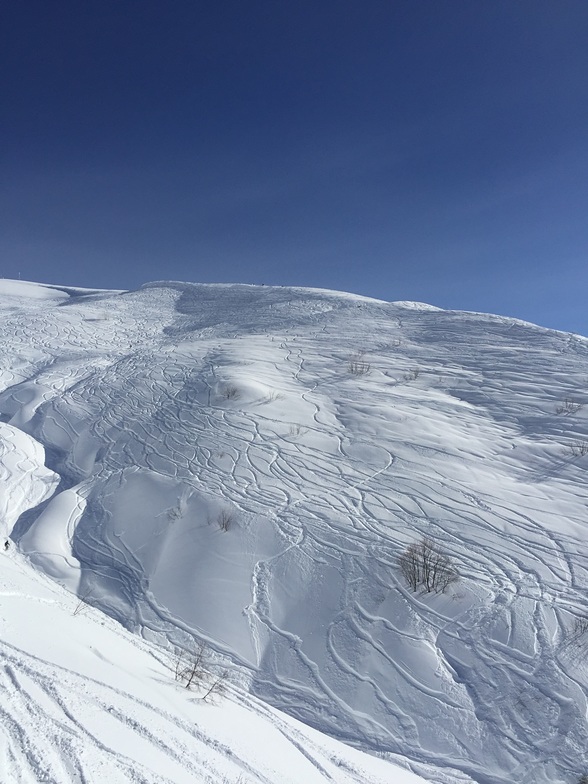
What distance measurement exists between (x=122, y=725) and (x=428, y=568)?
10.7 ft

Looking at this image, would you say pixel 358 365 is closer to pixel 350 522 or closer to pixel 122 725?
Answer: pixel 350 522

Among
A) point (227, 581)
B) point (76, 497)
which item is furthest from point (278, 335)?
point (227, 581)

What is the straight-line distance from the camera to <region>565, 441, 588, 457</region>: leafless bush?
763 centimetres

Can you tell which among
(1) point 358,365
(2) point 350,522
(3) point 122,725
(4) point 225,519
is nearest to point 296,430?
(4) point 225,519

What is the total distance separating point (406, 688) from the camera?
423 centimetres

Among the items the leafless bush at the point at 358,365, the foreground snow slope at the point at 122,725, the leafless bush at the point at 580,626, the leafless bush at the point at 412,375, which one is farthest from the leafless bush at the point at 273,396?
the leafless bush at the point at 580,626

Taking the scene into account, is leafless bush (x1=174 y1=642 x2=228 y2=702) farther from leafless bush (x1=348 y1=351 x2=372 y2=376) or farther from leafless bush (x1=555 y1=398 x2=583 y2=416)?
leafless bush (x1=348 y1=351 x2=372 y2=376)

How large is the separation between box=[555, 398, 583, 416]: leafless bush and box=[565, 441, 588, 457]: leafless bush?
3.75ft

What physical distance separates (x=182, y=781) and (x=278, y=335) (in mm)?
13373

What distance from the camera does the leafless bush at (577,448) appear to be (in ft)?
25.0

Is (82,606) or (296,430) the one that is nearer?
(82,606)

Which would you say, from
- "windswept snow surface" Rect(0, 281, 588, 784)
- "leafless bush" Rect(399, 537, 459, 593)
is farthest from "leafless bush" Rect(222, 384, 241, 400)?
"leafless bush" Rect(399, 537, 459, 593)

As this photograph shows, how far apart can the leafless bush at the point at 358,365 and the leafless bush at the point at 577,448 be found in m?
4.63

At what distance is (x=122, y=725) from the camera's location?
2873mm
